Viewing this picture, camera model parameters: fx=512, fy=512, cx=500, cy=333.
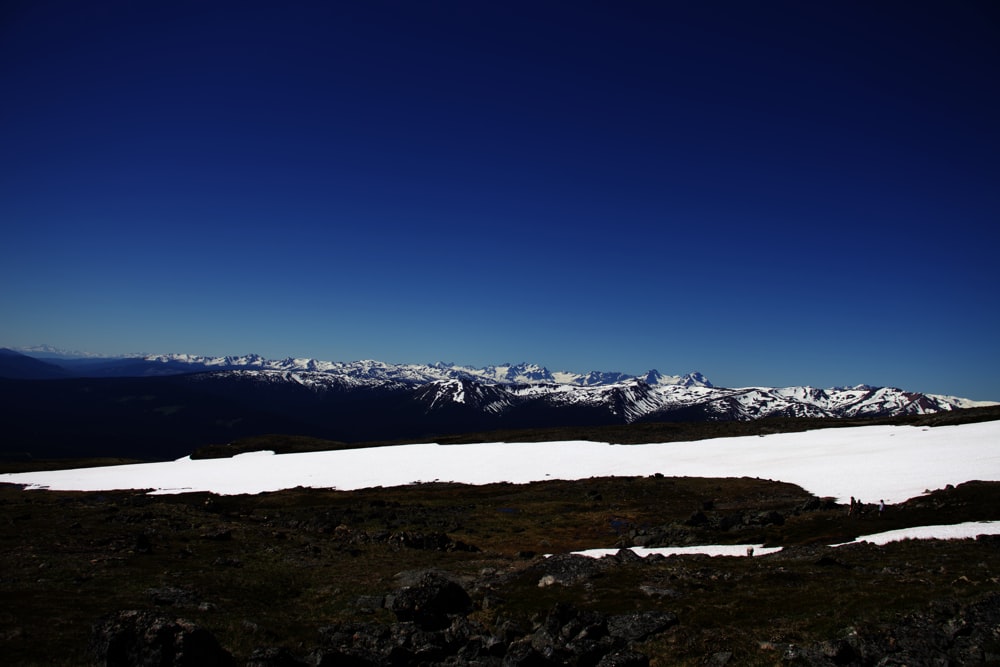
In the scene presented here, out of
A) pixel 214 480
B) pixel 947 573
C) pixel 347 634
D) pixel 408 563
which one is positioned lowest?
pixel 214 480

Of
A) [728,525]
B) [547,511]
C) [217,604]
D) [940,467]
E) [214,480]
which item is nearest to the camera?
[217,604]

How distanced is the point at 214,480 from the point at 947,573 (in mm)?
98491

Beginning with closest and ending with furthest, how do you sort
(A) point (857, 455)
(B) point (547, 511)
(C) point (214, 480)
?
(B) point (547, 511) → (A) point (857, 455) → (C) point (214, 480)

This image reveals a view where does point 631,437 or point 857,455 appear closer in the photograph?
point 857,455

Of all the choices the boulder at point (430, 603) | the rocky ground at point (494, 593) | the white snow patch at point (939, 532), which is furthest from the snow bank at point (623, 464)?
the boulder at point (430, 603)

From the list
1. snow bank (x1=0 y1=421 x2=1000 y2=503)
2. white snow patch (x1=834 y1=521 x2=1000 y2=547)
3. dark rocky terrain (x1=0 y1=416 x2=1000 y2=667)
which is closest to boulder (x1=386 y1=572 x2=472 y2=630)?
dark rocky terrain (x1=0 y1=416 x2=1000 y2=667)

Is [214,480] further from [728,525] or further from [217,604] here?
[728,525]

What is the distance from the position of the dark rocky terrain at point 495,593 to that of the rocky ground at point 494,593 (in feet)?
0.34

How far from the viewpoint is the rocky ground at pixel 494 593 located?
15852 mm

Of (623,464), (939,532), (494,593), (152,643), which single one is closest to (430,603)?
(494,593)

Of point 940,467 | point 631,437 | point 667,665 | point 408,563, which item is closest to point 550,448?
point 631,437

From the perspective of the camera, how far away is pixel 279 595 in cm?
A: 2742

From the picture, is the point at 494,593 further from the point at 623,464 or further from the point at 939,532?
the point at 623,464

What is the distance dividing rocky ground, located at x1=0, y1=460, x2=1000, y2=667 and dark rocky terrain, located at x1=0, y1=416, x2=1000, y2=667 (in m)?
0.10
